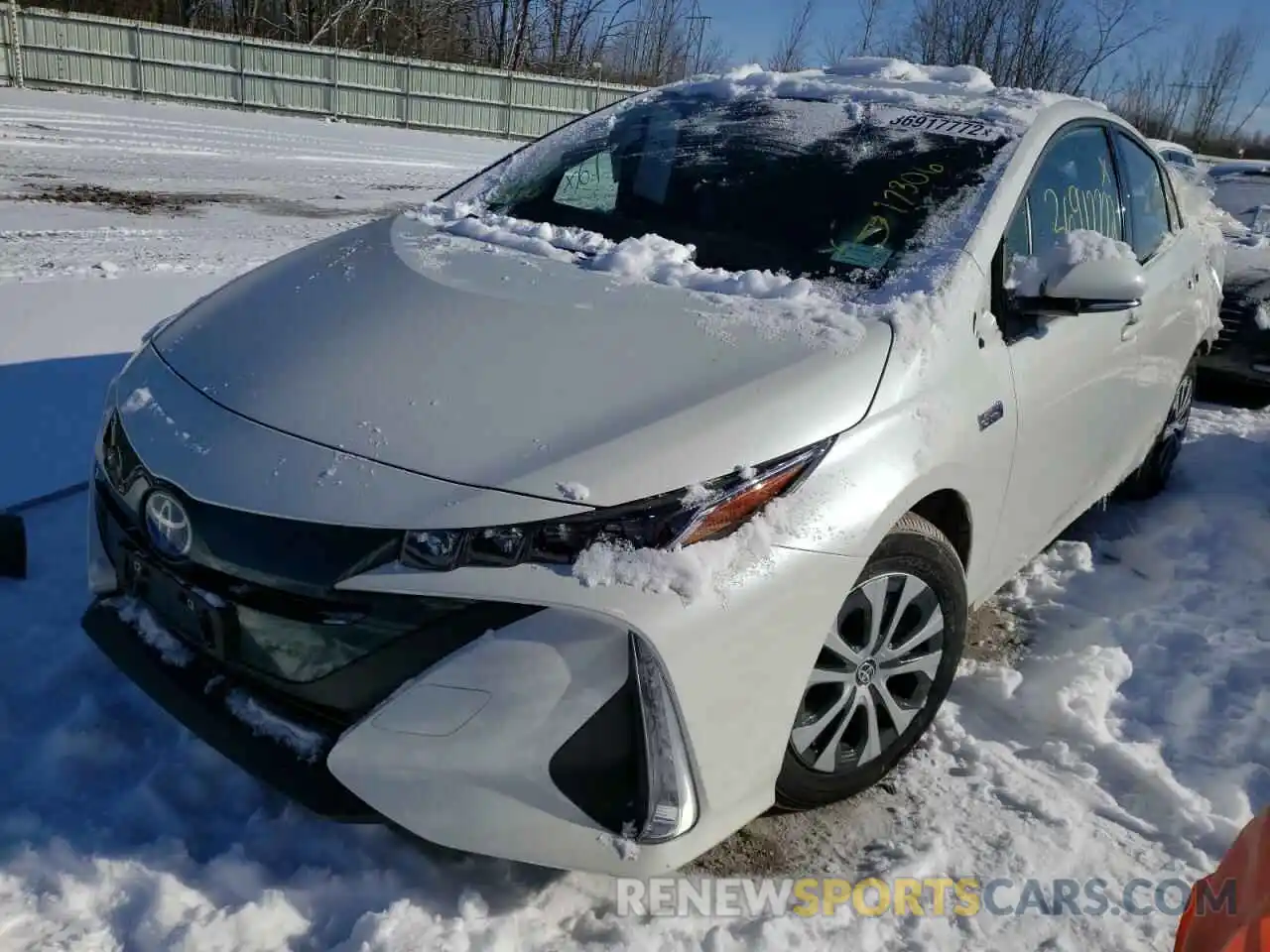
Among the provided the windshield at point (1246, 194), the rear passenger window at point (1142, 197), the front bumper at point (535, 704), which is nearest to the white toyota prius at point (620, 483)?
the front bumper at point (535, 704)

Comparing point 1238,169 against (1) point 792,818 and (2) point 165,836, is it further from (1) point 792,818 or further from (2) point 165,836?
(2) point 165,836

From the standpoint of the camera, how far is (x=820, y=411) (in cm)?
205

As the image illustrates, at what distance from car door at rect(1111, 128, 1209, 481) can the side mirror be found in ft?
2.51

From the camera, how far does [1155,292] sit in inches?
140

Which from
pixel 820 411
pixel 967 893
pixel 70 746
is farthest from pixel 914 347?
pixel 70 746

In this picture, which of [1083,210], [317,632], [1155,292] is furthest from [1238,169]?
[317,632]

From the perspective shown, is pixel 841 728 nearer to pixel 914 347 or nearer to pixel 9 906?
pixel 914 347

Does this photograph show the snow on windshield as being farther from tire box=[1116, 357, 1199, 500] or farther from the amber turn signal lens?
tire box=[1116, 357, 1199, 500]

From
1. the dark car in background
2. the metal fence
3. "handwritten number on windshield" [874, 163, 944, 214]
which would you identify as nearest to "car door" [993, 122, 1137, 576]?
"handwritten number on windshield" [874, 163, 944, 214]

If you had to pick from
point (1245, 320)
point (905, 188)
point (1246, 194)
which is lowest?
point (1245, 320)

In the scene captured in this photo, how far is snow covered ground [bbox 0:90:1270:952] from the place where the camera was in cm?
199

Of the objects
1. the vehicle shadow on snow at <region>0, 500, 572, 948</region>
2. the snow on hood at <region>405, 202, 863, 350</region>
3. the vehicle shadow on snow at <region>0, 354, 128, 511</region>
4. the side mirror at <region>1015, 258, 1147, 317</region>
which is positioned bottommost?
the vehicle shadow on snow at <region>0, 354, 128, 511</region>

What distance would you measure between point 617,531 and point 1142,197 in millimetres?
2997

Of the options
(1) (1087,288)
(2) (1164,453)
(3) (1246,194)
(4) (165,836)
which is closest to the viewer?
(4) (165,836)
